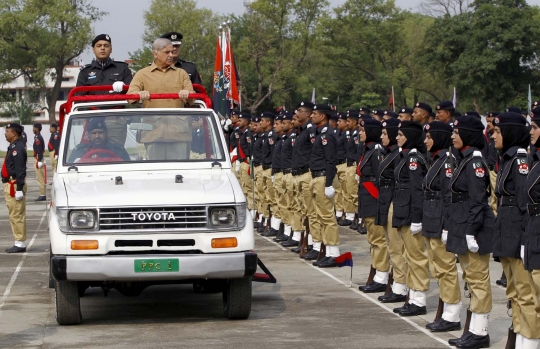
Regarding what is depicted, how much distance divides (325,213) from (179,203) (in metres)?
5.50

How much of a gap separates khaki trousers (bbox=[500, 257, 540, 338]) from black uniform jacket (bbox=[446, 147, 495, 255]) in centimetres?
71

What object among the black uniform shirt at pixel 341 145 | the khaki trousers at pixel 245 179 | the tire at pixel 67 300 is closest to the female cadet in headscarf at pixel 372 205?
the tire at pixel 67 300

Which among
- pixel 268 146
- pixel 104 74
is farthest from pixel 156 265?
pixel 268 146

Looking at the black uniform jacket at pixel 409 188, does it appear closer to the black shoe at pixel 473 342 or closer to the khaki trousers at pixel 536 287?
the black shoe at pixel 473 342

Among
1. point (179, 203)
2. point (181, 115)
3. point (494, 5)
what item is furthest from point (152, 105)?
point (494, 5)

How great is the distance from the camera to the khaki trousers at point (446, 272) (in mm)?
9823

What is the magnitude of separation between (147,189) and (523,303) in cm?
377

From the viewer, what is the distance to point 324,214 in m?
15.1

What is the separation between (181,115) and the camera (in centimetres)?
1141

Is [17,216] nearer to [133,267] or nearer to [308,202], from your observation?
[308,202]

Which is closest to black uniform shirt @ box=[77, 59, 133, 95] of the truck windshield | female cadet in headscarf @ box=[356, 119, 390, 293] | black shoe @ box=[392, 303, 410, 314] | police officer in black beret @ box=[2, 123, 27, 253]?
the truck windshield

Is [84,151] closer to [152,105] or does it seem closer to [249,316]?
[152,105]

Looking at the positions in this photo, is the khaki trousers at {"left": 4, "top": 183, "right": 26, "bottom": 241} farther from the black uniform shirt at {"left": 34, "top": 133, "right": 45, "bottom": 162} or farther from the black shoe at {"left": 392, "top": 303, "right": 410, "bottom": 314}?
the black uniform shirt at {"left": 34, "top": 133, "right": 45, "bottom": 162}

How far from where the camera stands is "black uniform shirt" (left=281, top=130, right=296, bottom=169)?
1784 cm
